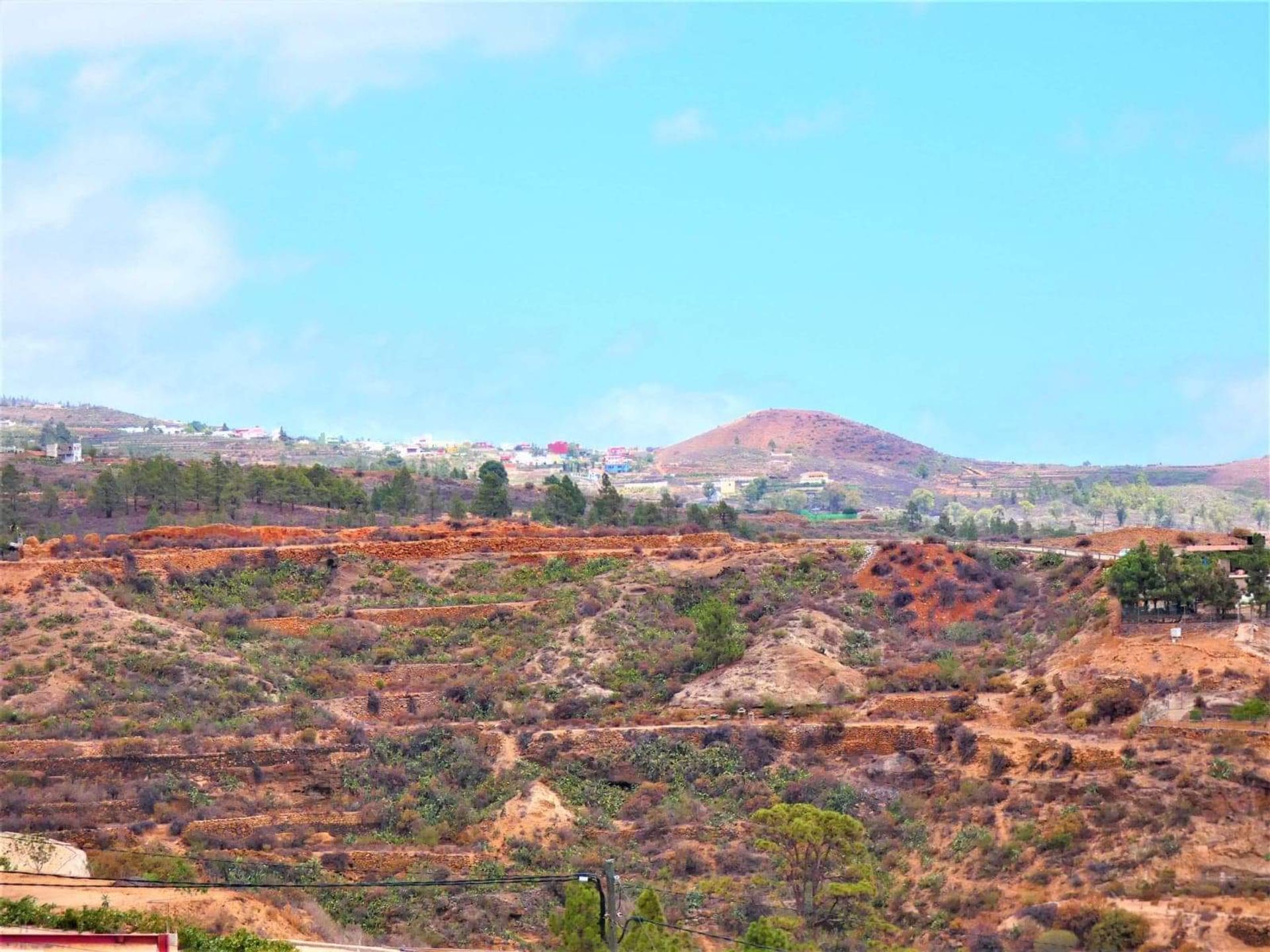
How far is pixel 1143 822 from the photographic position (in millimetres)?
32375

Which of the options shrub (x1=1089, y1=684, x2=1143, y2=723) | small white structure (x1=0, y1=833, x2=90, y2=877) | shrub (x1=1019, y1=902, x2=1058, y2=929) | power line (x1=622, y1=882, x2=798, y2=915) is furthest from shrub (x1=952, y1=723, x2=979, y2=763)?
small white structure (x1=0, y1=833, x2=90, y2=877)

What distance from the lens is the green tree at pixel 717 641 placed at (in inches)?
1857

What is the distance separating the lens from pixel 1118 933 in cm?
2861

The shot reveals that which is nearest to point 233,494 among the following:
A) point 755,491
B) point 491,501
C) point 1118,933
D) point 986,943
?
point 491,501

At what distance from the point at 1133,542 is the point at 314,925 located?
3383 cm

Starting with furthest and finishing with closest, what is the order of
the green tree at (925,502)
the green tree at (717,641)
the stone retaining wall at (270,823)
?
the green tree at (925,502)
the green tree at (717,641)
the stone retaining wall at (270,823)

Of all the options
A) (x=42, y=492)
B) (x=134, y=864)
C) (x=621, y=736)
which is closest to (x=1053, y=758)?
(x=621, y=736)

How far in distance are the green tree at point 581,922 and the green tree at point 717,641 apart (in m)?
17.1

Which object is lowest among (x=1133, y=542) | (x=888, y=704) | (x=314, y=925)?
(x=314, y=925)

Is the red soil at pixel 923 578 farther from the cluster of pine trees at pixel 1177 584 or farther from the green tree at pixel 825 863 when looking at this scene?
the green tree at pixel 825 863

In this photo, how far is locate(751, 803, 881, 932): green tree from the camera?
32875mm

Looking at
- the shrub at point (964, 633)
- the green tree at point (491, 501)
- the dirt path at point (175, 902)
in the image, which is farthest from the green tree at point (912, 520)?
the dirt path at point (175, 902)

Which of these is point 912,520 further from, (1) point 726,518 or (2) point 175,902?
(2) point 175,902

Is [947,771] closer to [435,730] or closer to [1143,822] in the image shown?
[1143,822]
